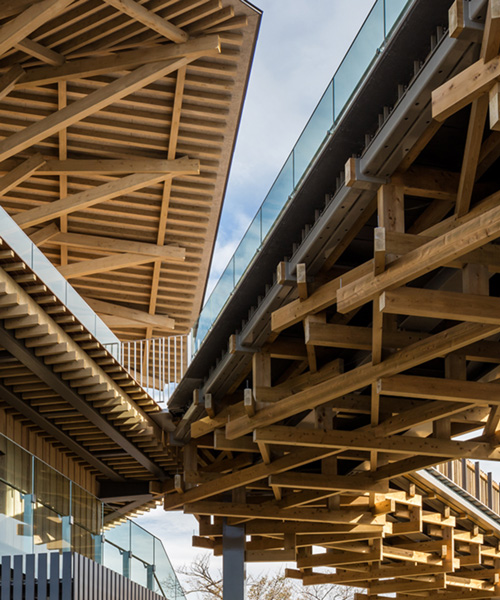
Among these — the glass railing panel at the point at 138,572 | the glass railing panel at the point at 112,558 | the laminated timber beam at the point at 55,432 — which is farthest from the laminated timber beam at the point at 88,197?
the glass railing panel at the point at 112,558

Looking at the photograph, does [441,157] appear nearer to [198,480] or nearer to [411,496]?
[198,480]

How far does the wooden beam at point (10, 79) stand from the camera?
2239 cm

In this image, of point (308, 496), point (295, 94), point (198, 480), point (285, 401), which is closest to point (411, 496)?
point (308, 496)

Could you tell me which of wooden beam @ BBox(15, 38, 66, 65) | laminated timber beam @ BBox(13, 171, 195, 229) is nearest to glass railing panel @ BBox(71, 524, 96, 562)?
laminated timber beam @ BBox(13, 171, 195, 229)

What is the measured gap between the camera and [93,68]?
73.3 ft

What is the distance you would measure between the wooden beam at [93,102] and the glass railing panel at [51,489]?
8878mm

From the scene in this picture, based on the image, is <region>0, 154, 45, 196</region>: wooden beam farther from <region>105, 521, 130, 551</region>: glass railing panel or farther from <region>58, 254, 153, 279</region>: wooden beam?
<region>105, 521, 130, 551</region>: glass railing panel

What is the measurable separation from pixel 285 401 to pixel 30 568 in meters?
5.72

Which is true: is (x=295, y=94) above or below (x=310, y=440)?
above

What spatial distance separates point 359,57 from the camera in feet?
44.0

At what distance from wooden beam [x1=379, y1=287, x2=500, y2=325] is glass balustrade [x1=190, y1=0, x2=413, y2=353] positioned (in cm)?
282

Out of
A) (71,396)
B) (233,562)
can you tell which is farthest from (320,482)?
(233,562)

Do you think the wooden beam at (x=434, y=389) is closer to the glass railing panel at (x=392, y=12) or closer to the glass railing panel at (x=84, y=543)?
the glass railing panel at (x=84, y=543)

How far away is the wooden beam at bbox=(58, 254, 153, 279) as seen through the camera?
93.4ft
